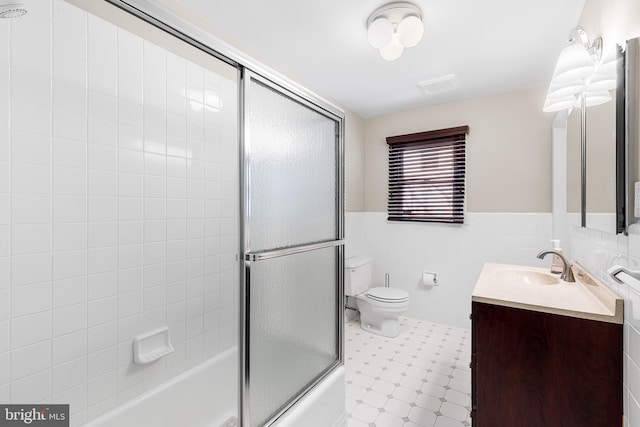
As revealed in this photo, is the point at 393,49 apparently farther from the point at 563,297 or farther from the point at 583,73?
the point at 563,297

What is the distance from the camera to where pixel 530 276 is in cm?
192

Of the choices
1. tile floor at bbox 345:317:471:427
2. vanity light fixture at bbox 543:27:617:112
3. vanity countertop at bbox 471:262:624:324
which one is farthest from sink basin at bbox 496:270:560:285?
vanity light fixture at bbox 543:27:617:112

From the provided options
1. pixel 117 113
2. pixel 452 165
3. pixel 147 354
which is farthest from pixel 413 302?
pixel 117 113

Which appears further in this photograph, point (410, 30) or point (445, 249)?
point (445, 249)

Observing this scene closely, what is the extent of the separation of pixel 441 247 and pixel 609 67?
2.16m

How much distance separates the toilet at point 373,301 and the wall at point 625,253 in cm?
157

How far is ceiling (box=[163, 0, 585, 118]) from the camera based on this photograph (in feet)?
5.56

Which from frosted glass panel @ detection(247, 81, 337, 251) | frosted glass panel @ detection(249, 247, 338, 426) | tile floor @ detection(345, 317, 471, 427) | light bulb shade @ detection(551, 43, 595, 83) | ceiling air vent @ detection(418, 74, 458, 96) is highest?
ceiling air vent @ detection(418, 74, 458, 96)

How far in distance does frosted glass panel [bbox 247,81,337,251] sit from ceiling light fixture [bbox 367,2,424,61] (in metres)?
0.60

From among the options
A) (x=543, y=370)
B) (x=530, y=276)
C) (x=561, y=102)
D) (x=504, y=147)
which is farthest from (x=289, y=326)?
(x=504, y=147)

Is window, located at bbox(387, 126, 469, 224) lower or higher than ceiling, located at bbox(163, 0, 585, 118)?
lower

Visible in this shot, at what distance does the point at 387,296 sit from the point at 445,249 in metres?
0.80

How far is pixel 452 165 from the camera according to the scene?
3.03 meters

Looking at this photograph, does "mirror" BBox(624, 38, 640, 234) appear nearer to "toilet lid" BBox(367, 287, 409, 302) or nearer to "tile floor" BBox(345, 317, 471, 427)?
"tile floor" BBox(345, 317, 471, 427)
